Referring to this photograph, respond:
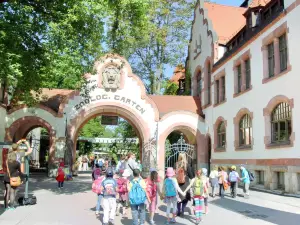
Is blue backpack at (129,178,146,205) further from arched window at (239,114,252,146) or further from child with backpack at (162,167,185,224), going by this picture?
arched window at (239,114,252,146)

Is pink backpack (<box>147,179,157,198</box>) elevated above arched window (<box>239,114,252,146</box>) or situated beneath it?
situated beneath

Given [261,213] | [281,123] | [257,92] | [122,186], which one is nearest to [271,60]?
[257,92]

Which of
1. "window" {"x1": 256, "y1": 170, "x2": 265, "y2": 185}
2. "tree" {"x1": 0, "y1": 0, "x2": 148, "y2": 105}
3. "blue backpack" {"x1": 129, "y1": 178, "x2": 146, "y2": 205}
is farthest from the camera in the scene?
"window" {"x1": 256, "y1": 170, "x2": 265, "y2": 185}

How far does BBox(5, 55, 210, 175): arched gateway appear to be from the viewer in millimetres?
22844

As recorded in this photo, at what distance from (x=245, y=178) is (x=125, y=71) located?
12.7 metres

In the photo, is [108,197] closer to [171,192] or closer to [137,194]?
[137,194]

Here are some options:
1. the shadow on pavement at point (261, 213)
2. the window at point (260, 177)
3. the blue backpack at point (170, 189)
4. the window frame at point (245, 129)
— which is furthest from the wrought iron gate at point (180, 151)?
the blue backpack at point (170, 189)

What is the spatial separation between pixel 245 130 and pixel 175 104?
7.12 metres

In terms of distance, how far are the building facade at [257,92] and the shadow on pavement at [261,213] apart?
3.21m

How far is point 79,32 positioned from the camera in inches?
528

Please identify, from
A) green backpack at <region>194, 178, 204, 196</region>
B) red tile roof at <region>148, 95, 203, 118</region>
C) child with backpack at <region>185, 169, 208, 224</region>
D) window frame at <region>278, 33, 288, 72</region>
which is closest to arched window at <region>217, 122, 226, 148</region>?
red tile roof at <region>148, 95, 203, 118</region>

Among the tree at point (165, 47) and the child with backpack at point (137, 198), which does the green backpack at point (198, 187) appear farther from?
the tree at point (165, 47)

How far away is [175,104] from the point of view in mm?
25422

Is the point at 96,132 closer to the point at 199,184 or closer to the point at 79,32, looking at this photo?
the point at 79,32
